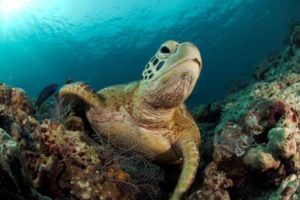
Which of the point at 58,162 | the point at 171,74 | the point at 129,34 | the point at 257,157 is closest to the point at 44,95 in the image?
the point at 171,74

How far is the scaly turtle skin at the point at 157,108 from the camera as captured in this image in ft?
11.2

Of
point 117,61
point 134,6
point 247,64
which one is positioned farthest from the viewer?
point 247,64

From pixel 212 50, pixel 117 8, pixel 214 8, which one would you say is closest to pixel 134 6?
pixel 117 8

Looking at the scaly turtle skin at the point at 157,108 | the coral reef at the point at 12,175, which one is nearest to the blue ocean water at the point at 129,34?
the scaly turtle skin at the point at 157,108

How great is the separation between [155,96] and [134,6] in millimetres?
31053

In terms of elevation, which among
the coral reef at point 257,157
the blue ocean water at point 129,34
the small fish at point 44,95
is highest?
the blue ocean water at point 129,34

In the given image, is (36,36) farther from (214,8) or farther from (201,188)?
(201,188)

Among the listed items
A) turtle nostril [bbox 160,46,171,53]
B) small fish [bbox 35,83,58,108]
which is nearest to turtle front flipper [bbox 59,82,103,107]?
turtle nostril [bbox 160,46,171,53]

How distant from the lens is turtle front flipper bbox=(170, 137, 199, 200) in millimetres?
3223

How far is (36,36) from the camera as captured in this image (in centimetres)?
4034

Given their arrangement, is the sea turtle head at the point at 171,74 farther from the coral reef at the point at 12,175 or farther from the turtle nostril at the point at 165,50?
the coral reef at the point at 12,175

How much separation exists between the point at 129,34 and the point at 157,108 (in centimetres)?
3602

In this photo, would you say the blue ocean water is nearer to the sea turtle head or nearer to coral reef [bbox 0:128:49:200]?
the sea turtle head

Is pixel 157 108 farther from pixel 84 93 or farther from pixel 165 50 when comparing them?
pixel 84 93
